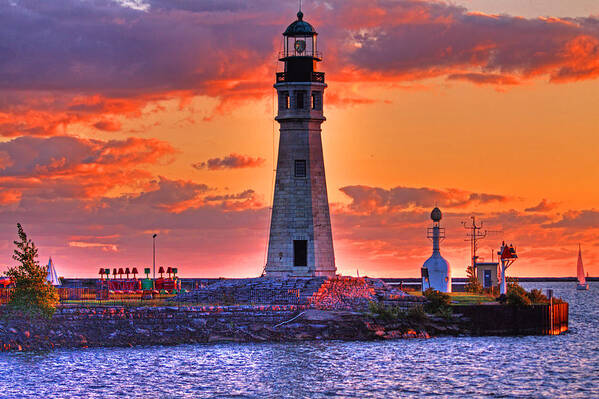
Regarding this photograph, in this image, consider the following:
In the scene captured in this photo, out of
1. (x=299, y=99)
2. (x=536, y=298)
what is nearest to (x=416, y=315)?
(x=536, y=298)

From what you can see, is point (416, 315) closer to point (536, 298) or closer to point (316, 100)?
point (536, 298)

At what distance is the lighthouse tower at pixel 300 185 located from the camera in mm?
71625

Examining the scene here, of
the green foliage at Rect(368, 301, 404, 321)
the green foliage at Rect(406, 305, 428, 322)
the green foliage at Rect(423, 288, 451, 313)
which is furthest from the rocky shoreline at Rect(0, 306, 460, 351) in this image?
the green foliage at Rect(423, 288, 451, 313)

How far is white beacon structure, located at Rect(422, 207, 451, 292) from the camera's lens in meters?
92.1

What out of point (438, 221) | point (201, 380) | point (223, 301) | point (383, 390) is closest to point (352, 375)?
point (383, 390)

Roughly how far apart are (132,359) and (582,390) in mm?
23896

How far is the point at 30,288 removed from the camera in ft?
213

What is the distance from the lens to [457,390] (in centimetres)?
5231

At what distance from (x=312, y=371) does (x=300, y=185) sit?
17888mm

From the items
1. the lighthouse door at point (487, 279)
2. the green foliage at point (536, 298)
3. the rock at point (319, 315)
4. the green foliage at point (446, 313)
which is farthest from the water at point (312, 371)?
the lighthouse door at point (487, 279)

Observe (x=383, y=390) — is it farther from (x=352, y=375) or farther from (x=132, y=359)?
(x=132, y=359)

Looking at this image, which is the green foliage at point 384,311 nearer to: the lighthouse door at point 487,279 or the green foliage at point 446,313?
the green foliage at point 446,313

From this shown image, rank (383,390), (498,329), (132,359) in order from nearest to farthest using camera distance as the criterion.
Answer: (383,390), (132,359), (498,329)

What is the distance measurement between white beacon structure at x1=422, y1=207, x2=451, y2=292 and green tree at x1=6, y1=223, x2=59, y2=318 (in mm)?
36247
